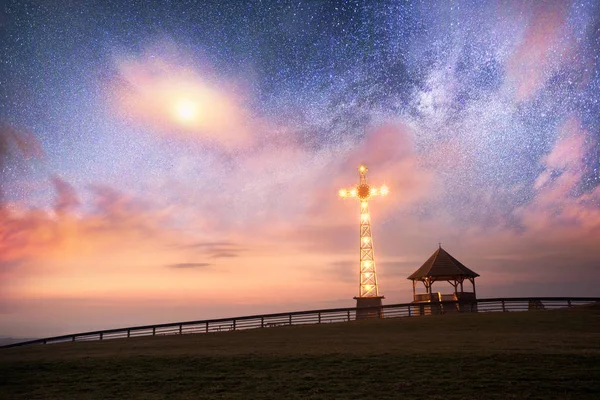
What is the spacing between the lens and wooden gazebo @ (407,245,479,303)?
117 feet

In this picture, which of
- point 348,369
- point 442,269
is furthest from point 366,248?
point 348,369

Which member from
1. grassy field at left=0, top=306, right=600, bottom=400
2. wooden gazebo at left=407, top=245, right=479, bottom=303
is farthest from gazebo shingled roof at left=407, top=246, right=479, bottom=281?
grassy field at left=0, top=306, right=600, bottom=400

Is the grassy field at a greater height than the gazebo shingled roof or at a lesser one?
lesser

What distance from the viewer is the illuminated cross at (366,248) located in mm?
38719

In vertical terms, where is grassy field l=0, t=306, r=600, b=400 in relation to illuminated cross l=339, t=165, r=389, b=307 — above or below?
below

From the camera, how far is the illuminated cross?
38719 mm

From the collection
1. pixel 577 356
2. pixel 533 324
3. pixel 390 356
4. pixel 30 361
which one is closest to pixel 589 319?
pixel 533 324

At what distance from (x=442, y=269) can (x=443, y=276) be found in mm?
546

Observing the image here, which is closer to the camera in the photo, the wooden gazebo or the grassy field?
the grassy field

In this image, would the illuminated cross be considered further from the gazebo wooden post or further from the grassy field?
Answer: the grassy field

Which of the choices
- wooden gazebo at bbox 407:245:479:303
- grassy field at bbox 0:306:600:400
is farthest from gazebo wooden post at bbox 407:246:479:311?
grassy field at bbox 0:306:600:400

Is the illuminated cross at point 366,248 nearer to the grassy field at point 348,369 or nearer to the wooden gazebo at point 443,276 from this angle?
the wooden gazebo at point 443,276

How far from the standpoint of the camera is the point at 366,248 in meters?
41.2

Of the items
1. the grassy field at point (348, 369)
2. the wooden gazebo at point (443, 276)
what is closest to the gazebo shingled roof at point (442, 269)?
the wooden gazebo at point (443, 276)
